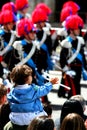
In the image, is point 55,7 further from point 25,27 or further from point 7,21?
point 25,27

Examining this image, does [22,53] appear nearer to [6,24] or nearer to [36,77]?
[36,77]

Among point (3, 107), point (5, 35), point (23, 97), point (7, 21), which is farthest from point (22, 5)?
Result: point (23, 97)

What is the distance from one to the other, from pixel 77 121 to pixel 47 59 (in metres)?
5.06

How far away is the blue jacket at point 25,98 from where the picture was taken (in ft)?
22.2

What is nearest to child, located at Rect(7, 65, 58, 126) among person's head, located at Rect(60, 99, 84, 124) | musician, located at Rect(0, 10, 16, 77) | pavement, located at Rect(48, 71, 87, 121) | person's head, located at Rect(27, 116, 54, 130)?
person's head, located at Rect(60, 99, 84, 124)

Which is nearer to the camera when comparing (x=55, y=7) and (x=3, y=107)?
(x=3, y=107)

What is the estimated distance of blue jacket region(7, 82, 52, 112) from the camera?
6.75 m

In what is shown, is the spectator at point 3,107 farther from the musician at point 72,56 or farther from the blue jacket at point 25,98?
the musician at point 72,56

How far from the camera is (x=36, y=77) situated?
993 centimetres

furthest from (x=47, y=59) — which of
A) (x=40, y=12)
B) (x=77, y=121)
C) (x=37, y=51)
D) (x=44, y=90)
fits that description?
(x=77, y=121)

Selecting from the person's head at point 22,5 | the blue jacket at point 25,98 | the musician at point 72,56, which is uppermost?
the person's head at point 22,5

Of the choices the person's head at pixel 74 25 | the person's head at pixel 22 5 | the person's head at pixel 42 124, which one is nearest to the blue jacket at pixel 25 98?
the person's head at pixel 42 124

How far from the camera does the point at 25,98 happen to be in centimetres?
676

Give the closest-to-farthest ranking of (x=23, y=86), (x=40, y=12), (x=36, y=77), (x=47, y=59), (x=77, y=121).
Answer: (x=77, y=121), (x=23, y=86), (x=36, y=77), (x=47, y=59), (x=40, y=12)
